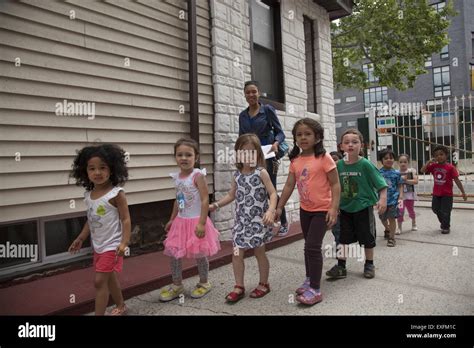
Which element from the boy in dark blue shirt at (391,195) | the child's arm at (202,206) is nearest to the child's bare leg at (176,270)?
the child's arm at (202,206)

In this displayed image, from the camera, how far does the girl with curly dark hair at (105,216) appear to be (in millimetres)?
2705

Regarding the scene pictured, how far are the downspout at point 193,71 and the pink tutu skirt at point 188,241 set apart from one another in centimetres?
169

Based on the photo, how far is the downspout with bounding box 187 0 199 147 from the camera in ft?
15.4

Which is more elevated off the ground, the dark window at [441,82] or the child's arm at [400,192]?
the dark window at [441,82]

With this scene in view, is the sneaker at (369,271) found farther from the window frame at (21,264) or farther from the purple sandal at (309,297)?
the window frame at (21,264)

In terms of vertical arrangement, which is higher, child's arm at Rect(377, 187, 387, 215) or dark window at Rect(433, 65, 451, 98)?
dark window at Rect(433, 65, 451, 98)

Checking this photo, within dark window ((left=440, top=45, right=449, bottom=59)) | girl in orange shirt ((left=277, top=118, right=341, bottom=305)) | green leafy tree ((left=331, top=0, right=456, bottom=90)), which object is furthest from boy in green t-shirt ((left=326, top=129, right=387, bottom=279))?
dark window ((left=440, top=45, right=449, bottom=59))

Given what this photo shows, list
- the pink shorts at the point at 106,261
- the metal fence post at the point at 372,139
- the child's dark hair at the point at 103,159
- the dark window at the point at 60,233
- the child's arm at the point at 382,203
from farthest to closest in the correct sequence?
1. the metal fence post at the point at 372,139
2. the dark window at the point at 60,233
3. the child's arm at the point at 382,203
4. the child's dark hair at the point at 103,159
5. the pink shorts at the point at 106,261

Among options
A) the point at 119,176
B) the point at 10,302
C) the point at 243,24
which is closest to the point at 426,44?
the point at 243,24

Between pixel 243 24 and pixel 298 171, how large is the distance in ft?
10.7

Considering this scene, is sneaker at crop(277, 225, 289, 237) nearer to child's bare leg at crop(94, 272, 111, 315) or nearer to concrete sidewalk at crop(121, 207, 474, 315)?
concrete sidewalk at crop(121, 207, 474, 315)

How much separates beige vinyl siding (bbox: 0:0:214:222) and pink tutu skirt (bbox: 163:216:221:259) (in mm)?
1098

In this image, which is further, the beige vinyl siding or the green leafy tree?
the green leafy tree

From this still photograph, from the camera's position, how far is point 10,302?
296 cm
